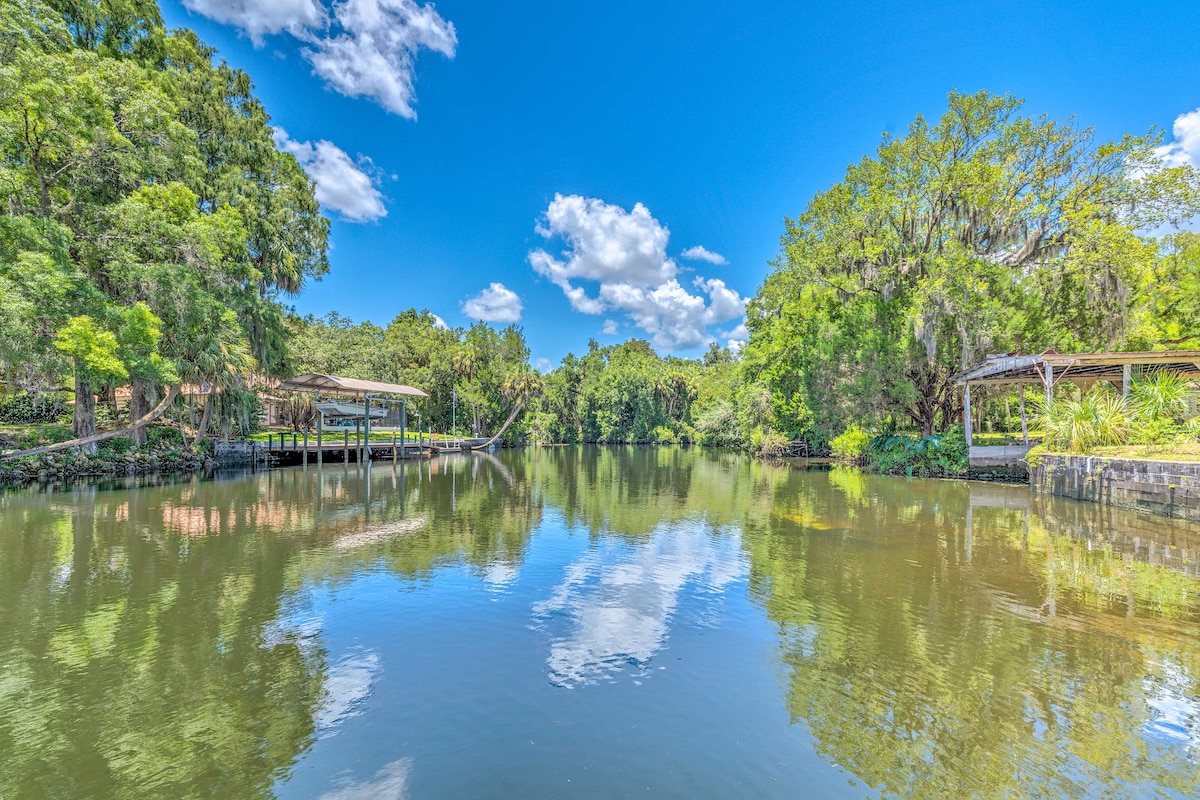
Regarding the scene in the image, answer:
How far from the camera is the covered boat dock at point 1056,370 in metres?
14.5

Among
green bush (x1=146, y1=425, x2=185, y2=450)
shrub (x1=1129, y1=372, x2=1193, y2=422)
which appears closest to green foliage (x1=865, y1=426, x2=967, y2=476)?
shrub (x1=1129, y1=372, x2=1193, y2=422)

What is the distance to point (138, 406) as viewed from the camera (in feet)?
72.9

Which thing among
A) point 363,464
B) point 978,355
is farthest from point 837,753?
point 363,464

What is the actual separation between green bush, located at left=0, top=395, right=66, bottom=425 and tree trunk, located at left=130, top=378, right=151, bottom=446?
124 inches

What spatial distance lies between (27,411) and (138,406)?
19.0 ft

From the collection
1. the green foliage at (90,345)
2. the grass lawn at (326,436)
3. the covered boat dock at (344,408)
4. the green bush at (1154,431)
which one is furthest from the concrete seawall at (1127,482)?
the grass lawn at (326,436)

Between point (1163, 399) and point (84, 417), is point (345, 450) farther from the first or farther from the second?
point (1163, 399)

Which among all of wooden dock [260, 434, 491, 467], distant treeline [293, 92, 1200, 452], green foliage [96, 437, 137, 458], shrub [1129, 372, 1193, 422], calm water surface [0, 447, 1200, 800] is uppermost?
distant treeline [293, 92, 1200, 452]

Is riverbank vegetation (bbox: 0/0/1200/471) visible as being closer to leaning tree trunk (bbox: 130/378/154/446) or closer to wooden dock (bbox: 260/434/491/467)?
leaning tree trunk (bbox: 130/378/154/446)

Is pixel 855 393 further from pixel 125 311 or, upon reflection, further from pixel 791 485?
pixel 125 311

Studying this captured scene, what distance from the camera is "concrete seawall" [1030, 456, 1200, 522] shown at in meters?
10.9

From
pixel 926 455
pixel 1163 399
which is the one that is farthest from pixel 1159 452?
pixel 926 455

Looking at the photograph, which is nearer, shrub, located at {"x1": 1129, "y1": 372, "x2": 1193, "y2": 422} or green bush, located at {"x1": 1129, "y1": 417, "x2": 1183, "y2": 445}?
green bush, located at {"x1": 1129, "y1": 417, "x2": 1183, "y2": 445}

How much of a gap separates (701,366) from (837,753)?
7340 centimetres
